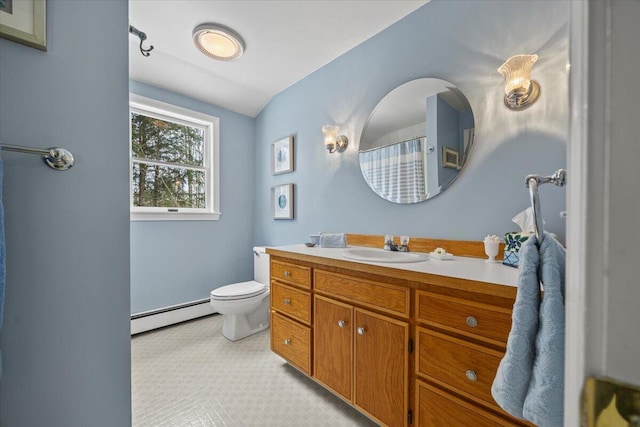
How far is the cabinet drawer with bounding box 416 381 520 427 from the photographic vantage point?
35.8 inches

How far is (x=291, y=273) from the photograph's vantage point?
1.70 metres

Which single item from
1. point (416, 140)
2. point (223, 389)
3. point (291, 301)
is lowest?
point (223, 389)

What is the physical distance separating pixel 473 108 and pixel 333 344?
5.11ft

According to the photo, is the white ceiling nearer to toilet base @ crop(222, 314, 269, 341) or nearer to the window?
the window

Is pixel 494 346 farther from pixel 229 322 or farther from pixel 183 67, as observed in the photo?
pixel 183 67

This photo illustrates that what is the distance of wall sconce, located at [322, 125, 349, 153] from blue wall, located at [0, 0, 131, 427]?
4.84 ft

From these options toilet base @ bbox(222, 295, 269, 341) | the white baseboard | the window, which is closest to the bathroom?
toilet base @ bbox(222, 295, 269, 341)

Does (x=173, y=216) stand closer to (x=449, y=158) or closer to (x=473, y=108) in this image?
(x=449, y=158)

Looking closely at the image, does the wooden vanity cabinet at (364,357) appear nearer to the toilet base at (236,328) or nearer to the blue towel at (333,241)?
the blue towel at (333,241)

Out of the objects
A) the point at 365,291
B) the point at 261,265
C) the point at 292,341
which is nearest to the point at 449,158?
the point at 365,291

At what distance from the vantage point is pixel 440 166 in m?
1.55

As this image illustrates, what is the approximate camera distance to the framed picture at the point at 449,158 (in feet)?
4.89

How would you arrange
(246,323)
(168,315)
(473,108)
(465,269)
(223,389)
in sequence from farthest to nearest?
1. (168,315)
2. (246,323)
3. (223,389)
4. (473,108)
5. (465,269)

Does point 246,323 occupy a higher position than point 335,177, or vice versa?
point 335,177
